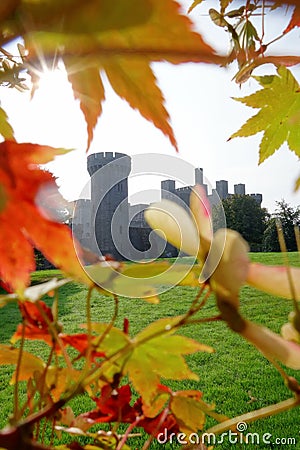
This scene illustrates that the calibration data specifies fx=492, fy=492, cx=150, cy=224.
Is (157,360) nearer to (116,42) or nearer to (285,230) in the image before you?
(116,42)

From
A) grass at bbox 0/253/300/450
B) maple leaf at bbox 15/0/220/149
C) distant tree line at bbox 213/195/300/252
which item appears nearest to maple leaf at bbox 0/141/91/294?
maple leaf at bbox 15/0/220/149

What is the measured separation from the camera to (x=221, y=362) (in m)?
3.65

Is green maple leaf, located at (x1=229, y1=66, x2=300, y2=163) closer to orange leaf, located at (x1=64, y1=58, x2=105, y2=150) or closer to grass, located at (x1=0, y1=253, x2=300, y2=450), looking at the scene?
orange leaf, located at (x1=64, y1=58, x2=105, y2=150)

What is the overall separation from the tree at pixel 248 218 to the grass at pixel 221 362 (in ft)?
10.6

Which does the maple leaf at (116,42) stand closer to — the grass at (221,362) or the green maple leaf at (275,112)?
the green maple leaf at (275,112)

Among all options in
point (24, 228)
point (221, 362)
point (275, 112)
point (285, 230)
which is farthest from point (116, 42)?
point (285, 230)

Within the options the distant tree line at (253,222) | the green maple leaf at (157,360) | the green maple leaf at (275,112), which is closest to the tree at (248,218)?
the distant tree line at (253,222)

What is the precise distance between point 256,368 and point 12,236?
3482 mm

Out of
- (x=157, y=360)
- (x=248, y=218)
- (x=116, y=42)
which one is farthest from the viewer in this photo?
(x=248, y=218)

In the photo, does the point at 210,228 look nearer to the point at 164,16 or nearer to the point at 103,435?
the point at 164,16

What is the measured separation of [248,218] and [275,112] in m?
9.54

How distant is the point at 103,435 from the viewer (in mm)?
288

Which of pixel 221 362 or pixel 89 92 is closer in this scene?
pixel 89 92

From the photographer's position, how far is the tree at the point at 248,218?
947 centimetres
